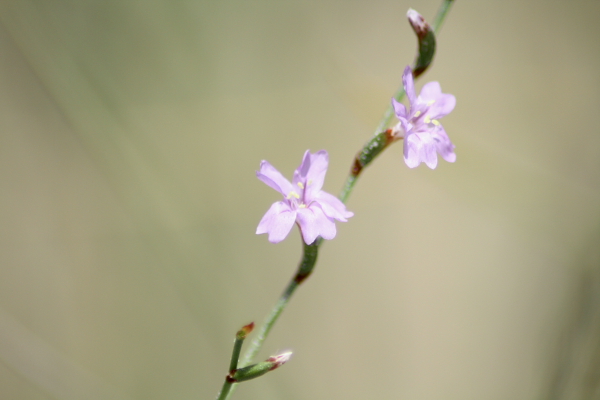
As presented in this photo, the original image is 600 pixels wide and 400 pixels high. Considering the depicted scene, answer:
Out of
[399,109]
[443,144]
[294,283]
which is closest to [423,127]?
[443,144]

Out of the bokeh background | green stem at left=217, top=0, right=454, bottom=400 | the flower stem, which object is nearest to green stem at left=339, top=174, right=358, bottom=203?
green stem at left=217, top=0, right=454, bottom=400

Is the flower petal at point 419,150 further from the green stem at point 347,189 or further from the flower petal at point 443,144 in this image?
the green stem at point 347,189

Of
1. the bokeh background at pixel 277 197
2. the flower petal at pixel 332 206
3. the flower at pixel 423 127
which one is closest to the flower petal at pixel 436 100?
the flower at pixel 423 127

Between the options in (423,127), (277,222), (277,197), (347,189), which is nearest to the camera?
(277,222)

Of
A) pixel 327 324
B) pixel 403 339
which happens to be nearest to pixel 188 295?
pixel 327 324

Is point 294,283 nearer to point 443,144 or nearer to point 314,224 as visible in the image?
point 314,224
